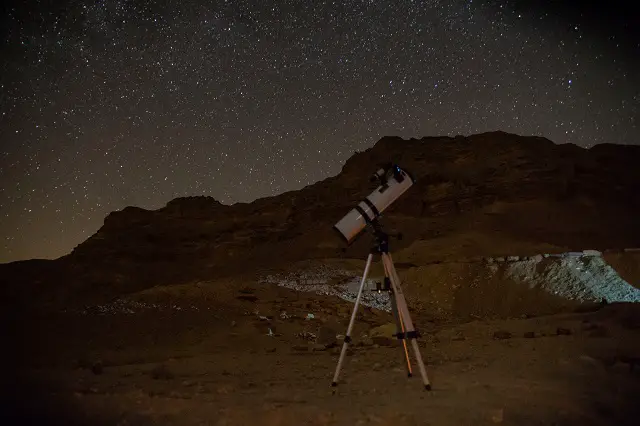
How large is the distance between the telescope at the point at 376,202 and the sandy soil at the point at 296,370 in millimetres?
1788

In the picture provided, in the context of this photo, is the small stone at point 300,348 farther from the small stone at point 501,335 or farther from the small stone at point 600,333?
the small stone at point 600,333

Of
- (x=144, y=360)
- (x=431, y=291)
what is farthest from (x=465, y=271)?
(x=144, y=360)

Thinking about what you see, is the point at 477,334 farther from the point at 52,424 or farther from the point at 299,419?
the point at 52,424

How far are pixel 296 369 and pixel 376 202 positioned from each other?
308 centimetres

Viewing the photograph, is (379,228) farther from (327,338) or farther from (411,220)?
(411,220)

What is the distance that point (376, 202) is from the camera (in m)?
5.45

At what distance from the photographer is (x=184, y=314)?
455 inches

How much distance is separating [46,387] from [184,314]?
241 inches

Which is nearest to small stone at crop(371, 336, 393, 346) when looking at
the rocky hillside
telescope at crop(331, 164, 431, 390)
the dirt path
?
the dirt path

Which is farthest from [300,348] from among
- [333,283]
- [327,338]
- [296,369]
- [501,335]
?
[333,283]

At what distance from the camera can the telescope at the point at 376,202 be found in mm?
5375

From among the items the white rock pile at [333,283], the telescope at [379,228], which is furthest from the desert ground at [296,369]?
the white rock pile at [333,283]

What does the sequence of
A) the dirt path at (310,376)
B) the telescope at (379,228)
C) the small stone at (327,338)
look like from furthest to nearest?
1. the small stone at (327,338)
2. the telescope at (379,228)
3. the dirt path at (310,376)

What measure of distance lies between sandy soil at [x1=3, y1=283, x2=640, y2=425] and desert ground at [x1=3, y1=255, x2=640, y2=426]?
2cm
